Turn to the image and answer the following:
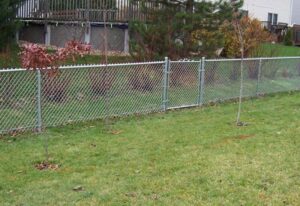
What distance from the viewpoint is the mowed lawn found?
204 inches

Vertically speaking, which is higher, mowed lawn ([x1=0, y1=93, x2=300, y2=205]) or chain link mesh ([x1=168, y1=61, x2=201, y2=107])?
chain link mesh ([x1=168, y1=61, x2=201, y2=107])

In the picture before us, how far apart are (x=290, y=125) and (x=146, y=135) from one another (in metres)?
2.68

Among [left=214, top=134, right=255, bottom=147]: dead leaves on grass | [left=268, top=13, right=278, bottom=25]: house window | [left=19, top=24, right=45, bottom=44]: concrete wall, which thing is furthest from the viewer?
[left=268, top=13, right=278, bottom=25]: house window

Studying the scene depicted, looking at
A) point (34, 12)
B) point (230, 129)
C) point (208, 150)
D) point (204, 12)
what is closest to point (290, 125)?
point (230, 129)

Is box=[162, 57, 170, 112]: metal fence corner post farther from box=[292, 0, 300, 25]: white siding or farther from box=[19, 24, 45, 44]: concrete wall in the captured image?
box=[292, 0, 300, 25]: white siding

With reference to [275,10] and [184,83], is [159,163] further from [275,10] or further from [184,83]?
[275,10]

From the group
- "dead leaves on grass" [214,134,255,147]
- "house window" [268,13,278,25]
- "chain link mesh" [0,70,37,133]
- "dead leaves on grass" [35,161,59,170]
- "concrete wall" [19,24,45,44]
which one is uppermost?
"house window" [268,13,278,25]

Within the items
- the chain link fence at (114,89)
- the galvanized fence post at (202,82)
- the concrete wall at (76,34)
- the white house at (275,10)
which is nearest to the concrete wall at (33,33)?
the concrete wall at (76,34)

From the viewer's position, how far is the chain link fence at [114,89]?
27.4 feet

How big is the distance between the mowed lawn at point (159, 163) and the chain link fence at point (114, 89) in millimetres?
391

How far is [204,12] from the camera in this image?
523 inches

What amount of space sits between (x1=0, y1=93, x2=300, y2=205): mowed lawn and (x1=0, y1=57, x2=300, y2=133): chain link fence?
39 cm

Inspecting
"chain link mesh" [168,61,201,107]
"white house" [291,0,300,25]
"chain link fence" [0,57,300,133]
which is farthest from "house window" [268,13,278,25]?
"chain link mesh" [168,61,201,107]

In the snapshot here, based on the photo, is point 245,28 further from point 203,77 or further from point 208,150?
point 208,150
